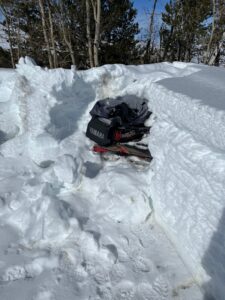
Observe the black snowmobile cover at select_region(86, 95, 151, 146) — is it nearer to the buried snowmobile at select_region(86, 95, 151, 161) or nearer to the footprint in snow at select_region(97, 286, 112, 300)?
the buried snowmobile at select_region(86, 95, 151, 161)

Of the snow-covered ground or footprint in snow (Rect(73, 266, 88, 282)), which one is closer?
the snow-covered ground

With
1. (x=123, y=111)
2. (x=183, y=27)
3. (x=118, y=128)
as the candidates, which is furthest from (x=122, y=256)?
(x=183, y=27)

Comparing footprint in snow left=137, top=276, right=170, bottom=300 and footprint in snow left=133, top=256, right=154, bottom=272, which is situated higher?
footprint in snow left=137, top=276, right=170, bottom=300

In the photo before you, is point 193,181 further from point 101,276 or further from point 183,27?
point 183,27

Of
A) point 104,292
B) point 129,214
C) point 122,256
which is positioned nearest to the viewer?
point 104,292

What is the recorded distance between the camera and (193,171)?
173 cm

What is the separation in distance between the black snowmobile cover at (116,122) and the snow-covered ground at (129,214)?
11.3 inches

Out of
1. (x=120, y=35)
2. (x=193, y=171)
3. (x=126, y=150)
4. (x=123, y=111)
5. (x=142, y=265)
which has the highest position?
(x=120, y=35)

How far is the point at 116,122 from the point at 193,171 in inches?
65.7

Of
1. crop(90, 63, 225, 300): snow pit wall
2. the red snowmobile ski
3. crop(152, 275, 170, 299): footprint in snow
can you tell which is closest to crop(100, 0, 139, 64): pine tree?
the red snowmobile ski

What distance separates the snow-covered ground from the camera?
1637 mm

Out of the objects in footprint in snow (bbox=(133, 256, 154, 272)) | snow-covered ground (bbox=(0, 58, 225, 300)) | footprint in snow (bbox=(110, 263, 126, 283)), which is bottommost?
Result: footprint in snow (bbox=(133, 256, 154, 272))

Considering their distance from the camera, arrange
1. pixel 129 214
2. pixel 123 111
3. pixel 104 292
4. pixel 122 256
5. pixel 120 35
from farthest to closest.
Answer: pixel 120 35 < pixel 123 111 < pixel 129 214 < pixel 122 256 < pixel 104 292

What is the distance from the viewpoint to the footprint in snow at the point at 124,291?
1.69 meters
